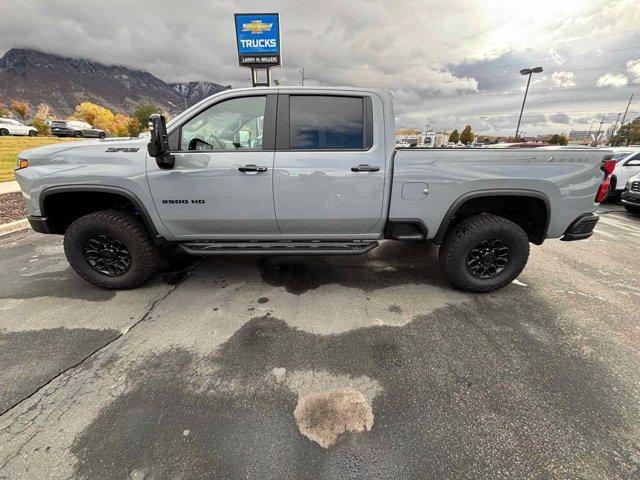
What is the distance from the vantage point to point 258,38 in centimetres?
1336

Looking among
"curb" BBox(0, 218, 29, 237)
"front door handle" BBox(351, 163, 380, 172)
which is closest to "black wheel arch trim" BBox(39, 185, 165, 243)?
"front door handle" BBox(351, 163, 380, 172)

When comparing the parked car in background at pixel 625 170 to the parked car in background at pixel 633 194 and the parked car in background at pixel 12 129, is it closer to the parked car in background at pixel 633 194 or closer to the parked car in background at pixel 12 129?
the parked car in background at pixel 633 194

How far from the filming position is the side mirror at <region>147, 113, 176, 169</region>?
2504mm

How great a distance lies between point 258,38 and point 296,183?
13.6 m

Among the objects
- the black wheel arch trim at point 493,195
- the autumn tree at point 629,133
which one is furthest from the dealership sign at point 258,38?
the autumn tree at point 629,133

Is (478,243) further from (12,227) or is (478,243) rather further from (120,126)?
(120,126)

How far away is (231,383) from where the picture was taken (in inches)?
83.9

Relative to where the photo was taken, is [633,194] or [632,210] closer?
[633,194]

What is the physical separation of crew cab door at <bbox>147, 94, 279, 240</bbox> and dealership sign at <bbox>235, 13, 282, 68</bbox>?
12.6m

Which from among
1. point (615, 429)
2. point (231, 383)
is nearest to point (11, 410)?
point (231, 383)

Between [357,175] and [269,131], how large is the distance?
95cm

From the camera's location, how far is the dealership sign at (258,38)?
1309cm

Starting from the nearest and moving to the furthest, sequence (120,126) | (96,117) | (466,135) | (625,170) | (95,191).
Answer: (95,191)
(625,170)
(96,117)
(120,126)
(466,135)

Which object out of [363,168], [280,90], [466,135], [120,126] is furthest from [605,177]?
[466,135]
